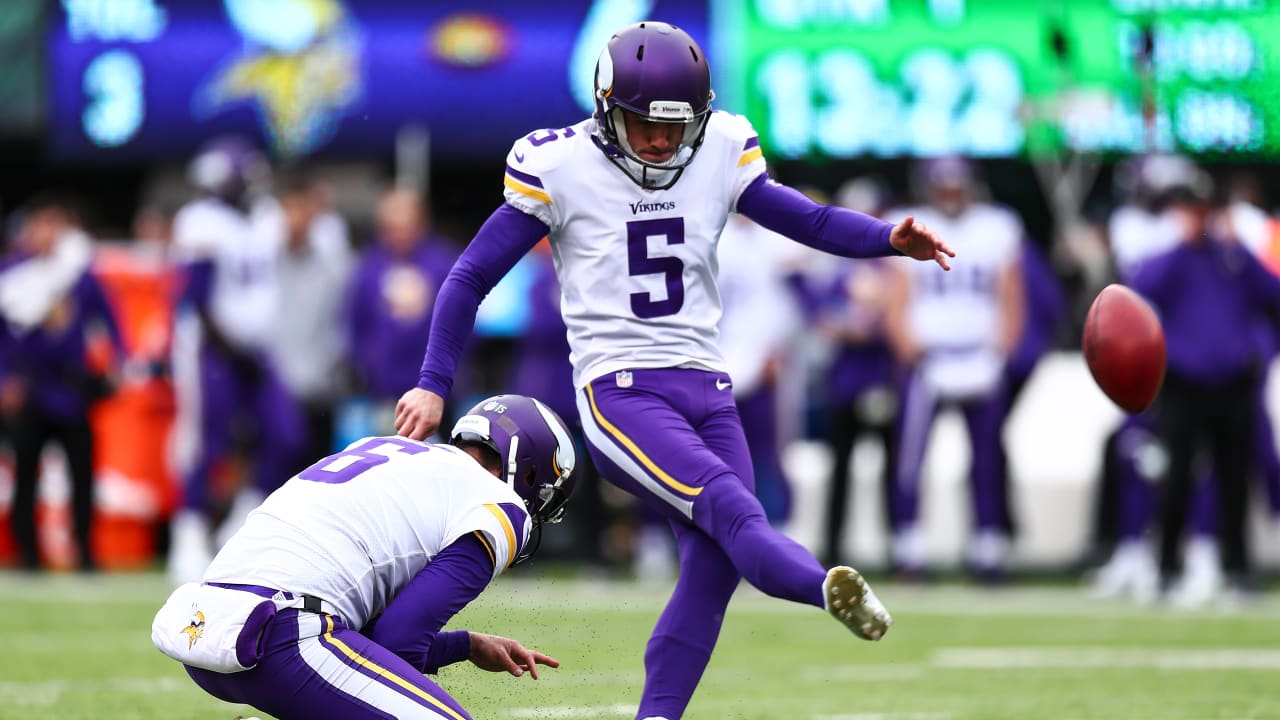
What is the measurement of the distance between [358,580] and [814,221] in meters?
1.53

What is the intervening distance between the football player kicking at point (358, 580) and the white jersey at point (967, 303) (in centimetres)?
601

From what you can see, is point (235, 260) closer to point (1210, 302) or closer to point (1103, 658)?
point (1210, 302)

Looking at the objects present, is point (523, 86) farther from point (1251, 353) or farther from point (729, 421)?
point (729, 421)

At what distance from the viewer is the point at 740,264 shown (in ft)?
35.1

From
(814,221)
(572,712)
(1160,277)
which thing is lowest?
(572,712)

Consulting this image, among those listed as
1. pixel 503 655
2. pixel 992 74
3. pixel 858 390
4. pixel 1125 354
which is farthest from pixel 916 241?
pixel 992 74

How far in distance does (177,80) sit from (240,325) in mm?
4688

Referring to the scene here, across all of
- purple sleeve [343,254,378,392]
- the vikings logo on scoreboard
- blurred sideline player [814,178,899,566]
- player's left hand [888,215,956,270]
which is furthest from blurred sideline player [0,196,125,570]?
player's left hand [888,215,956,270]

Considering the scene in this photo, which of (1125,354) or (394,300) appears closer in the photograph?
(1125,354)

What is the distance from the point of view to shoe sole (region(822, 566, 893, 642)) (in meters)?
4.13

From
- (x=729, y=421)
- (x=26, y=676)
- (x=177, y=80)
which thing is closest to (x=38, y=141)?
(x=177, y=80)

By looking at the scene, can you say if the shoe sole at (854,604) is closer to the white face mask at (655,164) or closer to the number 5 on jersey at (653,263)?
the number 5 on jersey at (653,263)

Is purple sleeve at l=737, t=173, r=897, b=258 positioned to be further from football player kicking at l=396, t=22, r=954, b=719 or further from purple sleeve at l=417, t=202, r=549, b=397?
purple sleeve at l=417, t=202, r=549, b=397

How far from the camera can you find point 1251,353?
9.68 metres
